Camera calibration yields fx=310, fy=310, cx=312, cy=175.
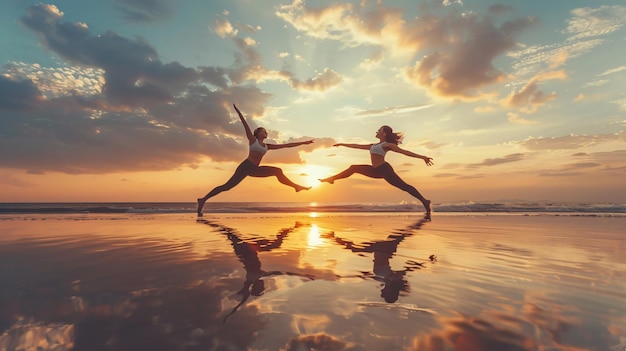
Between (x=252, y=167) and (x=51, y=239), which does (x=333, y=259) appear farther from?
(x=252, y=167)

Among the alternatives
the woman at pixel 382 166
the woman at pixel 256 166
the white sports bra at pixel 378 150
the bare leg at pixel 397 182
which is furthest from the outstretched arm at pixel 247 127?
the bare leg at pixel 397 182

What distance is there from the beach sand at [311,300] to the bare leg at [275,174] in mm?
8231

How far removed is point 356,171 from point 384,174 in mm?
1192

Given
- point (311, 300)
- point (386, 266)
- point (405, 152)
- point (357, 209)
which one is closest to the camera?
point (311, 300)

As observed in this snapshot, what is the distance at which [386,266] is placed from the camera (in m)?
3.91

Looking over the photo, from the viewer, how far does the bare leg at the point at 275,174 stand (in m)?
13.2

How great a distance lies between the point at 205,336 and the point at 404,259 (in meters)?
3.16

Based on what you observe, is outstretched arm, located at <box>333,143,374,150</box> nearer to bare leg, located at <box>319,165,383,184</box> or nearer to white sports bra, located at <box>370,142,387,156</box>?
white sports bra, located at <box>370,142,387,156</box>

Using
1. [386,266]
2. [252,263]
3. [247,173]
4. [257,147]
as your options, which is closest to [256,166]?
[247,173]

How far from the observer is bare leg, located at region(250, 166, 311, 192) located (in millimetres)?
13188

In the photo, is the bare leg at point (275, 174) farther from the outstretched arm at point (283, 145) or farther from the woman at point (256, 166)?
the outstretched arm at point (283, 145)

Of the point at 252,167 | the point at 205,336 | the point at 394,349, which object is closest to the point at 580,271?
the point at 394,349

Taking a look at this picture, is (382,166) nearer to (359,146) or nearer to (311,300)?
(359,146)

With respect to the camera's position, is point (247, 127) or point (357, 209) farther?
point (357, 209)
